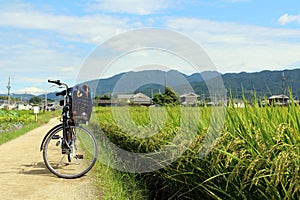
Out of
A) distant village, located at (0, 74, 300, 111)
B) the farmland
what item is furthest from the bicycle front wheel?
distant village, located at (0, 74, 300, 111)

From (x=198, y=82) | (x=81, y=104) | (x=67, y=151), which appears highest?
(x=198, y=82)

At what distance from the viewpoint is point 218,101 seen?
537cm

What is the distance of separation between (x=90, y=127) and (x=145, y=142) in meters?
6.39

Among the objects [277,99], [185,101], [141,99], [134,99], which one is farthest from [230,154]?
[134,99]

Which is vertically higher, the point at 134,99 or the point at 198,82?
the point at 198,82

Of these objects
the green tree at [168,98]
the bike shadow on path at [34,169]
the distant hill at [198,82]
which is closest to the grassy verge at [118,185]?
the bike shadow on path at [34,169]

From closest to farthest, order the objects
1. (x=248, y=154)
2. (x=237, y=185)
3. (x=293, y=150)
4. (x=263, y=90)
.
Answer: (x=293, y=150), (x=248, y=154), (x=237, y=185), (x=263, y=90)

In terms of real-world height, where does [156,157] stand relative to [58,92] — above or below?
below

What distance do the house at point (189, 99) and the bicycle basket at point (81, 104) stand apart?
168cm

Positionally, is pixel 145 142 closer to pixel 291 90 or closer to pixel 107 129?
pixel 291 90

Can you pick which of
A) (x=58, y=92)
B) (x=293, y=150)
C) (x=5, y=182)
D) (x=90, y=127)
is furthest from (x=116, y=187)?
(x=90, y=127)

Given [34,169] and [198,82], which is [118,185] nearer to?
[198,82]

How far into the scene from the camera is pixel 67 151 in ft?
23.4

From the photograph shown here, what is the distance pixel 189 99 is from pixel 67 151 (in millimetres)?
2297
